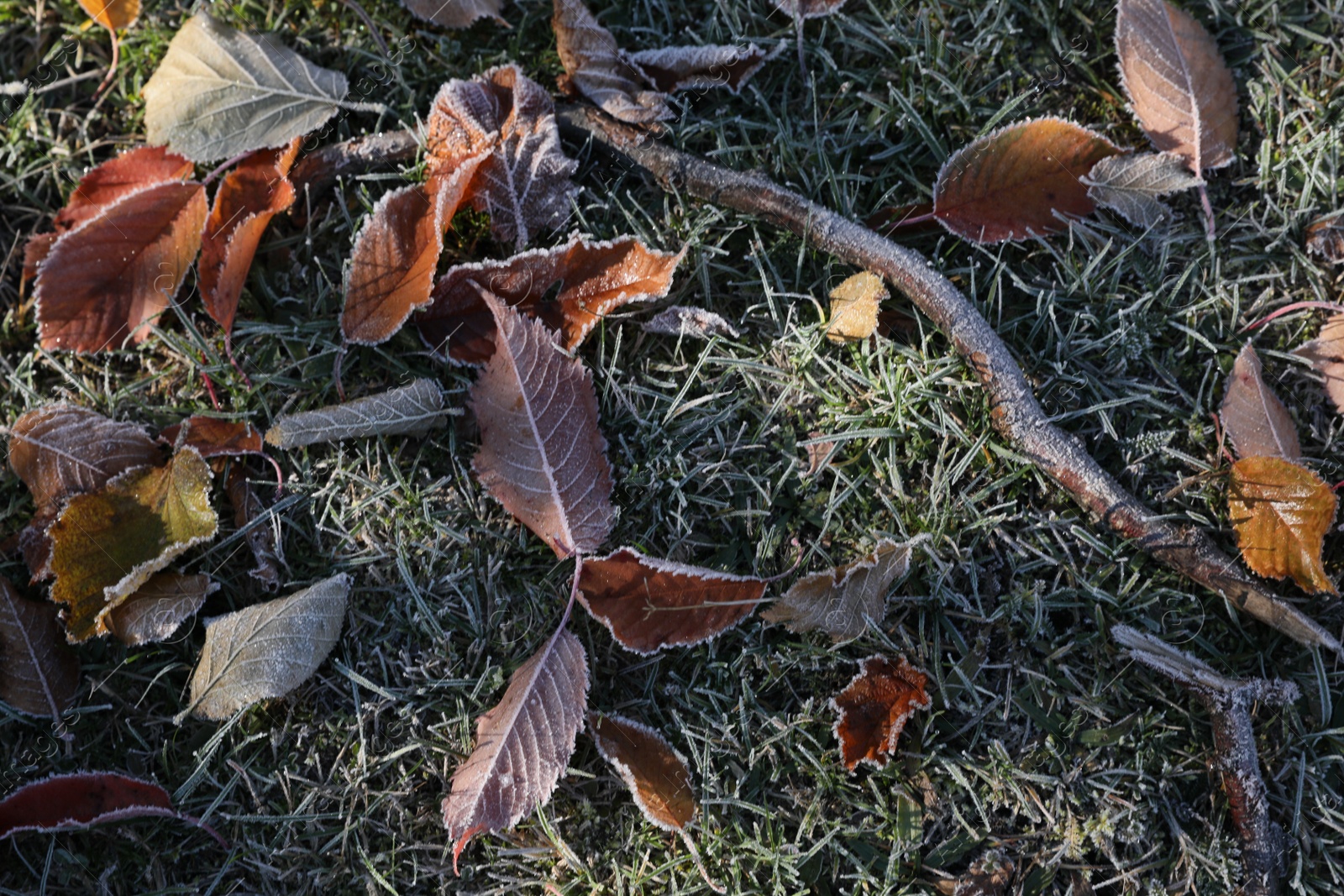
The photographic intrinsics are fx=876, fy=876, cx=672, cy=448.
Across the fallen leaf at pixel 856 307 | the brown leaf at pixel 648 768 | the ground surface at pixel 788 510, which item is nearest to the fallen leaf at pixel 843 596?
the ground surface at pixel 788 510

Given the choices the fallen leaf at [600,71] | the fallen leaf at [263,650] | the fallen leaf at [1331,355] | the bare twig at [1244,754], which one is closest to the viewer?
the bare twig at [1244,754]

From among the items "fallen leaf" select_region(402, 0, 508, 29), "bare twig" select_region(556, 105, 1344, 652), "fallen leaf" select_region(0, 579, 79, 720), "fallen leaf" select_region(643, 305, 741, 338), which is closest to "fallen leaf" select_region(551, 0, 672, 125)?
"bare twig" select_region(556, 105, 1344, 652)

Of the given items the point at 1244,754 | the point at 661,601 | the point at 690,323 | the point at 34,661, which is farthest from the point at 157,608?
the point at 1244,754

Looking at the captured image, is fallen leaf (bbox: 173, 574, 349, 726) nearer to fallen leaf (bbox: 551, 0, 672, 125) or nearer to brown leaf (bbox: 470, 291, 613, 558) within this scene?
brown leaf (bbox: 470, 291, 613, 558)

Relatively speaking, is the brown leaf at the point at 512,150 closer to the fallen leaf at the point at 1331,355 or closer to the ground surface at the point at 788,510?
the ground surface at the point at 788,510

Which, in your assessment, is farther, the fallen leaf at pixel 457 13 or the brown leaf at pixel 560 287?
the fallen leaf at pixel 457 13

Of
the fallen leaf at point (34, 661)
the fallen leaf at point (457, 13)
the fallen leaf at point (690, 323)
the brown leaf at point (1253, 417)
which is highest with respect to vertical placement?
the fallen leaf at point (457, 13)

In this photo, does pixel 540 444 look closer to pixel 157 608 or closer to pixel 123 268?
pixel 157 608
